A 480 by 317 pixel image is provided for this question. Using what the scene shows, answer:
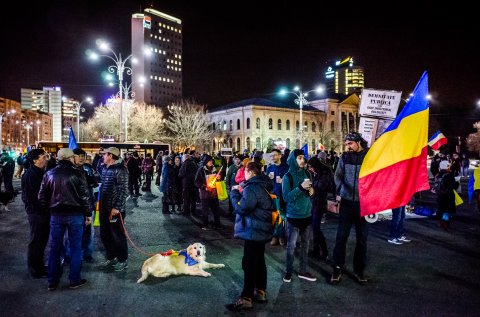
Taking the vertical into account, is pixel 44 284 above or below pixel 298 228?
below

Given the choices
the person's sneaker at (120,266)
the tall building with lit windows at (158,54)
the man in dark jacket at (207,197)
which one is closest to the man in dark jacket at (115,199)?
the person's sneaker at (120,266)

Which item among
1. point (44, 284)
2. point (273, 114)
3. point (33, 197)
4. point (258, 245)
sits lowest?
point (44, 284)

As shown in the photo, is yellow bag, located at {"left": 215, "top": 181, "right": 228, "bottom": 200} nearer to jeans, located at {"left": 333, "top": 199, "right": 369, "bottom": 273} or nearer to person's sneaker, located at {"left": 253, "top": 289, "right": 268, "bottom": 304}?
jeans, located at {"left": 333, "top": 199, "right": 369, "bottom": 273}

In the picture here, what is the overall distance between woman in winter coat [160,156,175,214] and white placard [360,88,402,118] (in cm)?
623

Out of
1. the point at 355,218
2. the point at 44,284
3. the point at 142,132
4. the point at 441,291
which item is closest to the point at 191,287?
the point at 44,284

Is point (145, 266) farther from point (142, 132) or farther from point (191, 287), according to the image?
point (142, 132)

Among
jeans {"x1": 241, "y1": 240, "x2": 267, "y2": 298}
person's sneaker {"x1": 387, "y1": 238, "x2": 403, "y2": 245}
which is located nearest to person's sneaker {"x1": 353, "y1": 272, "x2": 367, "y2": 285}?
jeans {"x1": 241, "y1": 240, "x2": 267, "y2": 298}

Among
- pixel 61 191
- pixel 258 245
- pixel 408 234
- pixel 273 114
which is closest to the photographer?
pixel 258 245

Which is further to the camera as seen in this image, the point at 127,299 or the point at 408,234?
the point at 408,234

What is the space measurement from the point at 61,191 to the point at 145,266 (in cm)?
169

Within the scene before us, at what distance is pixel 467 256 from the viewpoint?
763 centimetres

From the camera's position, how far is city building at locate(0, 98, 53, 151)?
139375 mm

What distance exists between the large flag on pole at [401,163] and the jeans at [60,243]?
13.4 ft

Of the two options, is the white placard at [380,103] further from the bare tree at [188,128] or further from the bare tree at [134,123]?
the bare tree at [188,128]
